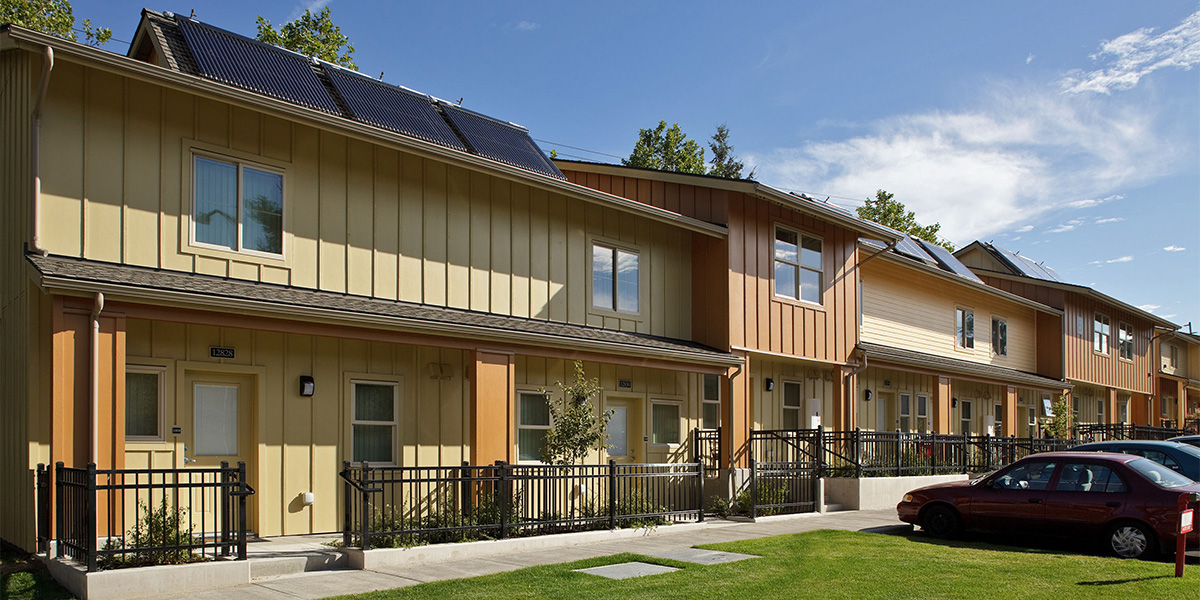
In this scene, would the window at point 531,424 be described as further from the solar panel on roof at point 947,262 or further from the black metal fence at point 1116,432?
the black metal fence at point 1116,432

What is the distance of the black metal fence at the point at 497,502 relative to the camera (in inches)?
460

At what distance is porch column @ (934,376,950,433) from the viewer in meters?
25.2

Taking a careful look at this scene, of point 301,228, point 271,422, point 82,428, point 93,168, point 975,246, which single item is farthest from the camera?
point 975,246

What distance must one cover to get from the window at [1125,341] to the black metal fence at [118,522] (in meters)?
37.9

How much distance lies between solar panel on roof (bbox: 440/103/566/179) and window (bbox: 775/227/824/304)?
5456 millimetres

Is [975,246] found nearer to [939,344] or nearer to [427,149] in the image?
[939,344]

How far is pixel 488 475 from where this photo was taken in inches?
522

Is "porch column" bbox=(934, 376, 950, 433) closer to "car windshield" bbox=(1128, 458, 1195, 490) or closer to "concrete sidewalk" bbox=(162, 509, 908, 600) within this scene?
"concrete sidewalk" bbox=(162, 509, 908, 600)

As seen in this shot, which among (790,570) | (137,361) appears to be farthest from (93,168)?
(790,570)

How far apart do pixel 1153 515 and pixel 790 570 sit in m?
4.97

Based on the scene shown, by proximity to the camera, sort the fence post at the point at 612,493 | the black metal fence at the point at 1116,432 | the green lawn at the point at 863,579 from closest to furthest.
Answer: the green lawn at the point at 863,579 < the fence post at the point at 612,493 < the black metal fence at the point at 1116,432

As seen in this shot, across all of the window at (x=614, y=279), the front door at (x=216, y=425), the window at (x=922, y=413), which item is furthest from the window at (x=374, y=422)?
the window at (x=922, y=413)

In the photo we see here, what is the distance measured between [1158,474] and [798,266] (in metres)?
9.10

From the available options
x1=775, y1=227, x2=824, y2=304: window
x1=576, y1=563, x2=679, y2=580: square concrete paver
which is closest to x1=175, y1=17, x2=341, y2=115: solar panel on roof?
x1=576, y1=563, x2=679, y2=580: square concrete paver
